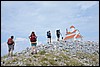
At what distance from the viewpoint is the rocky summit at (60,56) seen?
99.0 feet

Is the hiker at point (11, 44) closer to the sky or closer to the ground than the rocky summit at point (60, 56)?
closer to the sky

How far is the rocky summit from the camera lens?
30.2m

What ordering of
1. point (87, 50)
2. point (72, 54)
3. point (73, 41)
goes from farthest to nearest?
point (73, 41)
point (87, 50)
point (72, 54)

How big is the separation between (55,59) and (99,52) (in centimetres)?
1071

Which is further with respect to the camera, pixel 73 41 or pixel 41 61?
pixel 73 41

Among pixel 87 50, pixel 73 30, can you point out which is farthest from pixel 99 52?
pixel 73 30

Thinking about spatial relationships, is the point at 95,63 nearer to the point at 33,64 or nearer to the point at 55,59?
the point at 55,59

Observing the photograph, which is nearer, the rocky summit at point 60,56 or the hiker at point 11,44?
the rocky summit at point 60,56

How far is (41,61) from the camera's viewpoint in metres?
30.4

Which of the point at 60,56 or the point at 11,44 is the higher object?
the point at 11,44

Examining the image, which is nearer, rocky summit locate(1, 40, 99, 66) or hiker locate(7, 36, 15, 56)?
rocky summit locate(1, 40, 99, 66)

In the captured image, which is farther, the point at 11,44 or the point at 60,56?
the point at 60,56

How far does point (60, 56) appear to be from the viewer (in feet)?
110

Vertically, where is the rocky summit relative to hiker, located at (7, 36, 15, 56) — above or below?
below
